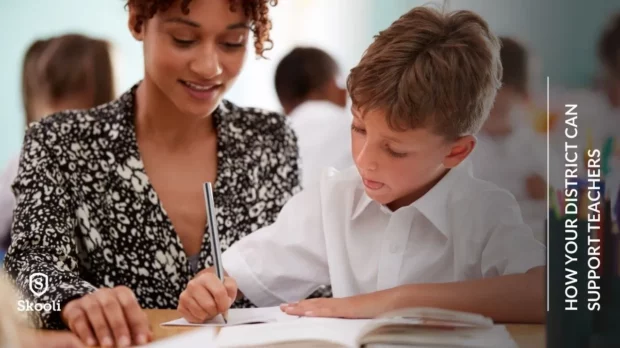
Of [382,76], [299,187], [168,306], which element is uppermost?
[382,76]

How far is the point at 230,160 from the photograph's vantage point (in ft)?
4.33

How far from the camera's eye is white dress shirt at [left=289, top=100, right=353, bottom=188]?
1288 mm

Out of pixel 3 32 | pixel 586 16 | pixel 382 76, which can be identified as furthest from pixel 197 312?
pixel 586 16

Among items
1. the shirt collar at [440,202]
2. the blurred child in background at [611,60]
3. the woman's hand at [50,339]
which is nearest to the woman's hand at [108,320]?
the woman's hand at [50,339]

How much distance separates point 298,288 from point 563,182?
38 cm

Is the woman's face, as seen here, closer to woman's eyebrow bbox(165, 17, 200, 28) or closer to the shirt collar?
woman's eyebrow bbox(165, 17, 200, 28)

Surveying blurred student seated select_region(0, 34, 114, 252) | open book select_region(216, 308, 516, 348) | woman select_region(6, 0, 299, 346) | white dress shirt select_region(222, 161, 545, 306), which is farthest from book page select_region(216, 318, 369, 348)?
blurred student seated select_region(0, 34, 114, 252)

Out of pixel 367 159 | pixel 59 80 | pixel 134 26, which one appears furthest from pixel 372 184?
pixel 59 80

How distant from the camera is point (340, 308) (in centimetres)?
112

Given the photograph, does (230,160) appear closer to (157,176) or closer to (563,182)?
(157,176)

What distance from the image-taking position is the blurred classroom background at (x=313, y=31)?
1159 millimetres

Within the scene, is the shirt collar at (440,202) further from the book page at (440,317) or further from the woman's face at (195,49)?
the woman's face at (195,49)

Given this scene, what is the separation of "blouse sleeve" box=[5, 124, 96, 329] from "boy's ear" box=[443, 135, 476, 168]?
0.47 metres

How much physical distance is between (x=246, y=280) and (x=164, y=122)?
0.87 ft
